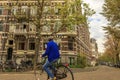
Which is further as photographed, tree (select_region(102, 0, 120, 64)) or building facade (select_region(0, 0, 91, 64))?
building facade (select_region(0, 0, 91, 64))

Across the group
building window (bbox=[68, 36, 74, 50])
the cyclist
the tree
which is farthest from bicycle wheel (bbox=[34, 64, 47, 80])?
building window (bbox=[68, 36, 74, 50])

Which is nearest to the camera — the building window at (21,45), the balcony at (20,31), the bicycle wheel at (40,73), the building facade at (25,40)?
the bicycle wheel at (40,73)

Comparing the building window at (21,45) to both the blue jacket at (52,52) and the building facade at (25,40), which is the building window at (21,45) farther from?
the blue jacket at (52,52)

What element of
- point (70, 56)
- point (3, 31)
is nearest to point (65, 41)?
point (70, 56)

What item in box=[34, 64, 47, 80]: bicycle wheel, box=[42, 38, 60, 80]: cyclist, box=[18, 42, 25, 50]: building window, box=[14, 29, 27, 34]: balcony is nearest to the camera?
box=[42, 38, 60, 80]: cyclist

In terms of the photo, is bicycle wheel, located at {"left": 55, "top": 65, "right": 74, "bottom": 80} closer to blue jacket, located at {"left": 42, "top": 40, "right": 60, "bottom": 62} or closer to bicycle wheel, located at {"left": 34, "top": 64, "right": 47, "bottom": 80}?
blue jacket, located at {"left": 42, "top": 40, "right": 60, "bottom": 62}

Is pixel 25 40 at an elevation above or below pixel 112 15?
below

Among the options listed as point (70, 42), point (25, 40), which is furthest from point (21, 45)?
point (70, 42)

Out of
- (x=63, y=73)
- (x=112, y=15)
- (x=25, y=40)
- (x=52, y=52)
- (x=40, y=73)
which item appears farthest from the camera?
(x=25, y=40)

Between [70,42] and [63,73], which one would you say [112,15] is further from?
[63,73]

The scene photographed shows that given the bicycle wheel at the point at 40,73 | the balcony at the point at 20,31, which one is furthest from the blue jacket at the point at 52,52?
the balcony at the point at 20,31

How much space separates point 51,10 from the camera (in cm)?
3017

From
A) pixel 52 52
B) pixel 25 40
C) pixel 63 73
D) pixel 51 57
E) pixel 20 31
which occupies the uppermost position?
pixel 20 31

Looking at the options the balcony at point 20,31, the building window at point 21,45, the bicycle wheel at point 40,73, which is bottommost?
the bicycle wheel at point 40,73
